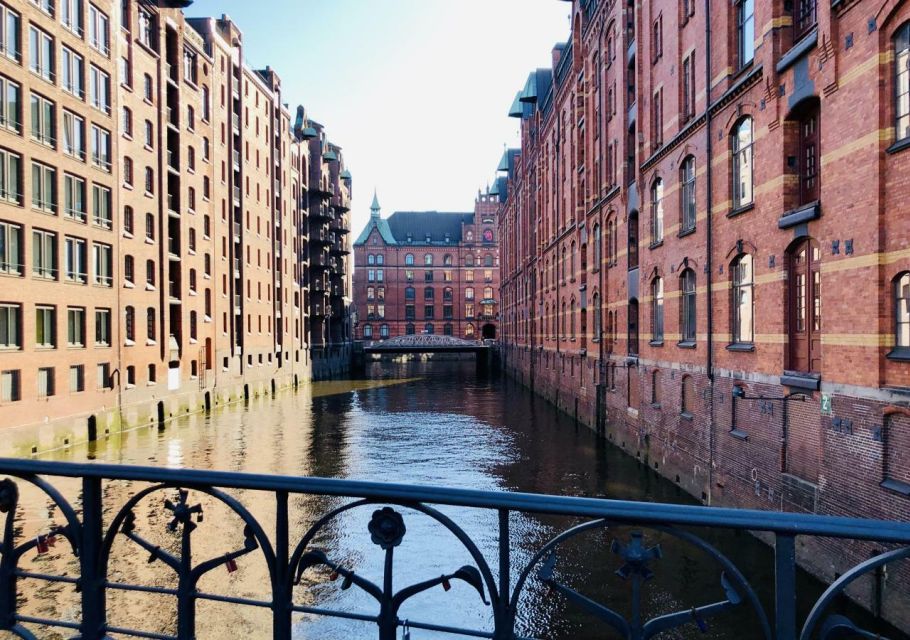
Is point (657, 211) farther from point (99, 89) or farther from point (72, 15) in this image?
point (72, 15)

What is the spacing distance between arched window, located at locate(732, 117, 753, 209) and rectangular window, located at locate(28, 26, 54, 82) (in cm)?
2231

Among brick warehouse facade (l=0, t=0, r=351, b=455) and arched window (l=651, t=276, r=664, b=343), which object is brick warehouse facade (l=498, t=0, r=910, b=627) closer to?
arched window (l=651, t=276, r=664, b=343)

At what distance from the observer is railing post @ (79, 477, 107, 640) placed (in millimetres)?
2578

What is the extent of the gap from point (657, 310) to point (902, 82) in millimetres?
11307

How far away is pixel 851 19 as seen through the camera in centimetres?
1015

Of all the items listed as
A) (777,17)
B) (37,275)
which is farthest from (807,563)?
(37,275)

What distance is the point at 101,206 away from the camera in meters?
26.8

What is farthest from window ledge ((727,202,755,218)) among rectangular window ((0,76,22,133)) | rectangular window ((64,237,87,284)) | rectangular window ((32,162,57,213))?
rectangular window ((64,237,87,284))

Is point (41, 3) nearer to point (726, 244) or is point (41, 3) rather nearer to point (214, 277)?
point (214, 277)

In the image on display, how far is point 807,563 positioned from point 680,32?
13640 mm

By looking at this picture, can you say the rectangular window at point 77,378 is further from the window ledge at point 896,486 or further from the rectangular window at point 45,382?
the window ledge at point 896,486

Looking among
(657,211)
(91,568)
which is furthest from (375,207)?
(91,568)

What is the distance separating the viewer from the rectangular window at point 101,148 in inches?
1037

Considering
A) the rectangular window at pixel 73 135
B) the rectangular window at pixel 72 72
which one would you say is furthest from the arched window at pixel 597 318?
the rectangular window at pixel 72 72
